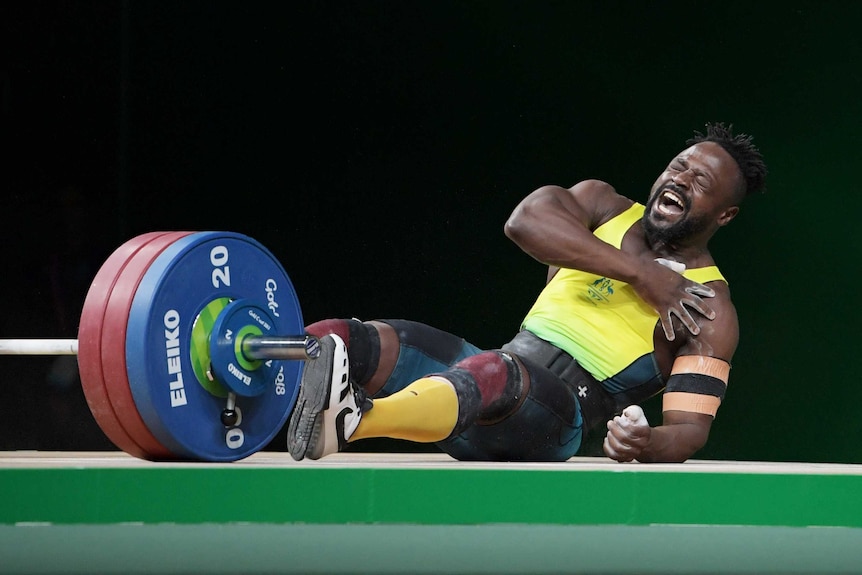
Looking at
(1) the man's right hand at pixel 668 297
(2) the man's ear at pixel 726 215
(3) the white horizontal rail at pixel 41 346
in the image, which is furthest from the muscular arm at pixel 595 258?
(3) the white horizontal rail at pixel 41 346

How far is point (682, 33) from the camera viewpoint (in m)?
4.22

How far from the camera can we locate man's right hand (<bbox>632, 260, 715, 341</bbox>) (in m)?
2.61

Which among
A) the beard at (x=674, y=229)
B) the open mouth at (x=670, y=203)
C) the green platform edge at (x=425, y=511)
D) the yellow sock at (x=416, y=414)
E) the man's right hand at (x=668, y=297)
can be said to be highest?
the open mouth at (x=670, y=203)

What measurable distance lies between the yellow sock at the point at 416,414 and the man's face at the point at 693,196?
0.83 m

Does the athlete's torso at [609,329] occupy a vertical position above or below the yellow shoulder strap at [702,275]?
below

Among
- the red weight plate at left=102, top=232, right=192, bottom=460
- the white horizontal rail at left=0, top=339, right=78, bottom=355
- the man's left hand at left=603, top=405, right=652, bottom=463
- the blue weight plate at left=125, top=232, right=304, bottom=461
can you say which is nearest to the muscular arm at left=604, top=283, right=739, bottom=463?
the man's left hand at left=603, top=405, right=652, bottom=463

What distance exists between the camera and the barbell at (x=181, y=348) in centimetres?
205

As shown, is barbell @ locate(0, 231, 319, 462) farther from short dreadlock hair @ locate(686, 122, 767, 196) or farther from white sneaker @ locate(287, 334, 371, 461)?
short dreadlock hair @ locate(686, 122, 767, 196)

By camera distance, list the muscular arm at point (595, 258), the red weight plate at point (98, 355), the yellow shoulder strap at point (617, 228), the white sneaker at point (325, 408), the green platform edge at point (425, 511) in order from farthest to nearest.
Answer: the yellow shoulder strap at point (617, 228) < the muscular arm at point (595, 258) < the red weight plate at point (98, 355) < the white sneaker at point (325, 408) < the green platform edge at point (425, 511)

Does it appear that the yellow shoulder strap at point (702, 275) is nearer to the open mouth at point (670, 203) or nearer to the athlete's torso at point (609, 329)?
the athlete's torso at point (609, 329)

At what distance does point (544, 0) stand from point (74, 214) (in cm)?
186

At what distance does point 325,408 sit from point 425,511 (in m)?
0.25

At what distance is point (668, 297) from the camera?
262 centimetres

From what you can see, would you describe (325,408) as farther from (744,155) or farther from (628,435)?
(744,155)
